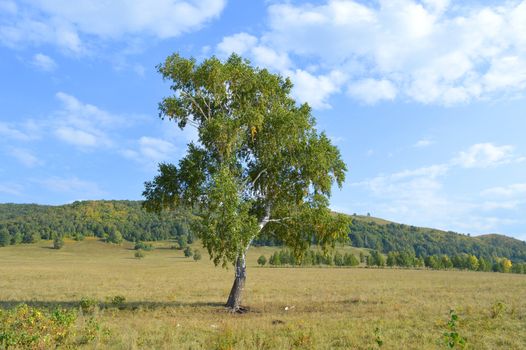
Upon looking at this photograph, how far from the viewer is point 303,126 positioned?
2406 cm

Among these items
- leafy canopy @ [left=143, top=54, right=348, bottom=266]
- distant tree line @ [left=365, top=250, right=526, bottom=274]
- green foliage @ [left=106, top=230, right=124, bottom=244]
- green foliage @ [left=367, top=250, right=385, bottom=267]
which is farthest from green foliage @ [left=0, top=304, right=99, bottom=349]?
green foliage @ [left=106, top=230, right=124, bottom=244]

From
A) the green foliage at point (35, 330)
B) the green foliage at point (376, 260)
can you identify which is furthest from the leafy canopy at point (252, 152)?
the green foliage at point (376, 260)

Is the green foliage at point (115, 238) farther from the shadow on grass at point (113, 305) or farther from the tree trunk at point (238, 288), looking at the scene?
the tree trunk at point (238, 288)

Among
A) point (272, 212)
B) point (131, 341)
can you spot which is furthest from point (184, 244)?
point (131, 341)

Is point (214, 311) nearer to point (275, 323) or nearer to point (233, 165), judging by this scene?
point (275, 323)

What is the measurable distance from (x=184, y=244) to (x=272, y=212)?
17441cm

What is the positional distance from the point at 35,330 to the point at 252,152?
17030mm

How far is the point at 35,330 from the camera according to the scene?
11648 mm

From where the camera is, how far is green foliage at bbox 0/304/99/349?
423 inches

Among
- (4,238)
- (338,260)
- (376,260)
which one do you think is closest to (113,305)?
(338,260)

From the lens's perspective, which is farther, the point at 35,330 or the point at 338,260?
the point at 338,260

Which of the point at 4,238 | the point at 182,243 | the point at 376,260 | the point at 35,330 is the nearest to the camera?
the point at 35,330

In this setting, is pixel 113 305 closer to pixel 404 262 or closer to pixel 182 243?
pixel 404 262

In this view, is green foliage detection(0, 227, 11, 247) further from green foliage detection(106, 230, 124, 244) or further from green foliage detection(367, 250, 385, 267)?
green foliage detection(367, 250, 385, 267)
